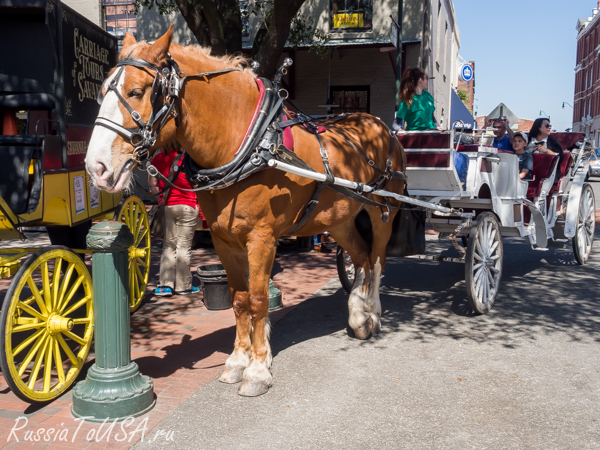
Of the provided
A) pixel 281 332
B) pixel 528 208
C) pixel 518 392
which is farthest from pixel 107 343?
pixel 528 208

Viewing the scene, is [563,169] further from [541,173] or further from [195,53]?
[195,53]

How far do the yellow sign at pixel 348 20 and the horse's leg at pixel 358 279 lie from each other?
1199cm

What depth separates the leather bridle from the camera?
334 cm

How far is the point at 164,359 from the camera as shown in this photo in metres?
4.96

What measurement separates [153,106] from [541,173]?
19.5 feet

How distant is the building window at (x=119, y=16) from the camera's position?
1717 centimetres

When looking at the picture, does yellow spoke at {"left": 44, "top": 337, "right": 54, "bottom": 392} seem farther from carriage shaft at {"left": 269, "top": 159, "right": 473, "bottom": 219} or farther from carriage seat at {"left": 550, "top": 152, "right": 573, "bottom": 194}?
carriage seat at {"left": 550, "top": 152, "right": 573, "bottom": 194}

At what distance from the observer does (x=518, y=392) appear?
170 inches

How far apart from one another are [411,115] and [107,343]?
4.11 metres

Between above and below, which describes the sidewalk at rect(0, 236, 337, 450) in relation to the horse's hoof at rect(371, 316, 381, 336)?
below

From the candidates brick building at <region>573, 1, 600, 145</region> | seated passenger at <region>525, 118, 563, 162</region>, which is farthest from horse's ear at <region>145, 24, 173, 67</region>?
brick building at <region>573, 1, 600, 145</region>

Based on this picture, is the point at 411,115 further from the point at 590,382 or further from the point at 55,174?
the point at 55,174

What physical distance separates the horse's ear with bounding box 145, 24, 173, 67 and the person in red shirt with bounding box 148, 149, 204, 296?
3.01 metres

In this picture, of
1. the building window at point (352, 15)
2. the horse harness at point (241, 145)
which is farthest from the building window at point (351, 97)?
the horse harness at point (241, 145)
